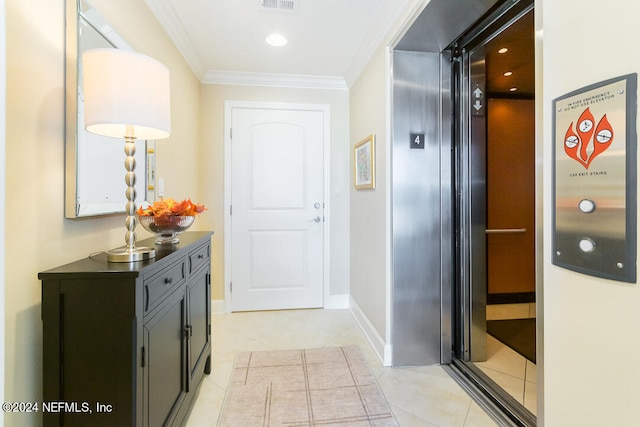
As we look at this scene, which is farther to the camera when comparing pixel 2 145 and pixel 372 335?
pixel 372 335

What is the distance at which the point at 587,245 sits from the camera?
32.6 inches

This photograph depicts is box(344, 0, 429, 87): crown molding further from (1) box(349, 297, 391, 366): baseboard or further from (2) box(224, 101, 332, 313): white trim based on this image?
(1) box(349, 297, 391, 366): baseboard

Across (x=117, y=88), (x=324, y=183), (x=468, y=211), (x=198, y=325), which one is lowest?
(x=198, y=325)

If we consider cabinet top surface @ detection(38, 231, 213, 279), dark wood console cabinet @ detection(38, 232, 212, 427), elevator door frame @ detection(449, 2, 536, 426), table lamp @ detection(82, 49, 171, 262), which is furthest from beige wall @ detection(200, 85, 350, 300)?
dark wood console cabinet @ detection(38, 232, 212, 427)

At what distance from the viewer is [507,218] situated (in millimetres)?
2967

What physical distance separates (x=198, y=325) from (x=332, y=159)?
2060 mm

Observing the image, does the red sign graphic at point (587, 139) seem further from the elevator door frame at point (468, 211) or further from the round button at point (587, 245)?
the elevator door frame at point (468, 211)

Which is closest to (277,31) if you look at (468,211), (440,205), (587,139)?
(440,205)

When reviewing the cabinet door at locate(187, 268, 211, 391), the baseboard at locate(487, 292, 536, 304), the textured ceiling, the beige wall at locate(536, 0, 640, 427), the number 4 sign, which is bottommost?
the baseboard at locate(487, 292, 536, 304)

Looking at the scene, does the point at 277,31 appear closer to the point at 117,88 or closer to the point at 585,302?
the point at 117,88

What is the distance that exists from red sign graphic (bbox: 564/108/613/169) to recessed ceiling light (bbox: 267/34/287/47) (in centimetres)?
207

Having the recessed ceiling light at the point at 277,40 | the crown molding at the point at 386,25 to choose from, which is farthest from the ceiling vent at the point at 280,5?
the crown molding at the point at 386,25

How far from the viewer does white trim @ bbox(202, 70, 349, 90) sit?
295 cm

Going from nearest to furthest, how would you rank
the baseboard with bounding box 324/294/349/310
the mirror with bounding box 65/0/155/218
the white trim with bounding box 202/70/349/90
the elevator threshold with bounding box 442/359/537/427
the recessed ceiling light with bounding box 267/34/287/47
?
1. the mirror with bounding box 65/0/155/218
2. the elevator threshold with bounding box 442/359/537/427
3. the recessed ceiling light with bounding box 267/34/287/47
4. the white trim with bounding box 202/70/349/90
5. the baseboard with bounding box 324/294/349/310
